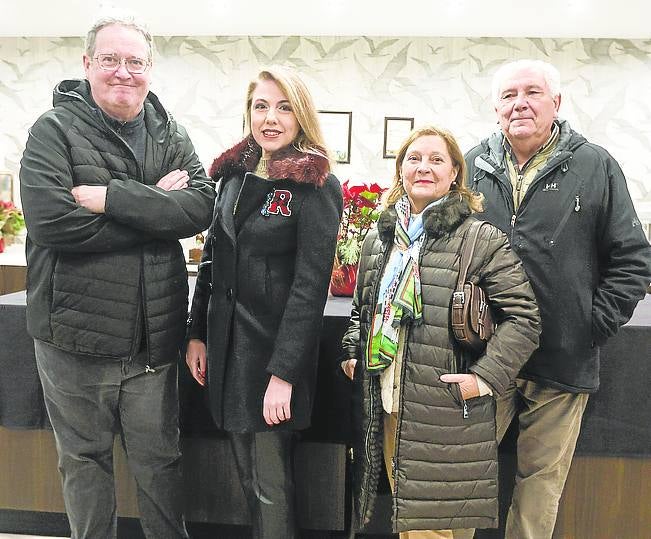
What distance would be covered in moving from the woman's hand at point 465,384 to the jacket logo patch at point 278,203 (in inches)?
23.1

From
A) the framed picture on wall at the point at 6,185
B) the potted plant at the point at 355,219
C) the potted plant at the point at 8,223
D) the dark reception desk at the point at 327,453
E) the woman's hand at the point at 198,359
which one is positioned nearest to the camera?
the woman's hand at the point at 198,359

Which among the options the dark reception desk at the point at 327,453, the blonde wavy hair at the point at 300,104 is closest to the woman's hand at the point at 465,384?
the dark reception desk at the point at 327,453

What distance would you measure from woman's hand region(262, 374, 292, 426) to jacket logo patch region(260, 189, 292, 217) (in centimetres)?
42

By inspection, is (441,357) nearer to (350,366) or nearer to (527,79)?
(350,366)

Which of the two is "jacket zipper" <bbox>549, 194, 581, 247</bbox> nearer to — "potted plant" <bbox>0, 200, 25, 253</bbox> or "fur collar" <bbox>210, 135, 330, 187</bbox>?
"fur collar" <bbox>210, 135, 330, 187</bbox>

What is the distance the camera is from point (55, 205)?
5.48 feet

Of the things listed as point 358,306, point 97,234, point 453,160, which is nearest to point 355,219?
point 358,306

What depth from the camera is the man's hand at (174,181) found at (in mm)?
1820

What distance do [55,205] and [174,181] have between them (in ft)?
1.05

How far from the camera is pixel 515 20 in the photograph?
5.73m

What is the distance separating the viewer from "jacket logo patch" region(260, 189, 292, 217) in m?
1.73

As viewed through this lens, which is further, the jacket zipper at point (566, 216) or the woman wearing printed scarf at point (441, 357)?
the jacket zipper at point (566, 216)

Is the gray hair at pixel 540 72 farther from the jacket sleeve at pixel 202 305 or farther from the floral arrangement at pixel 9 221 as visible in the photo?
the floral arrangement at pixel 9 221

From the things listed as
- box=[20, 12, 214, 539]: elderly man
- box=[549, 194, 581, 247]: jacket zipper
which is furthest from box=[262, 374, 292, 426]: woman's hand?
box=[549, 194, 581, 247]: jacket zipper
